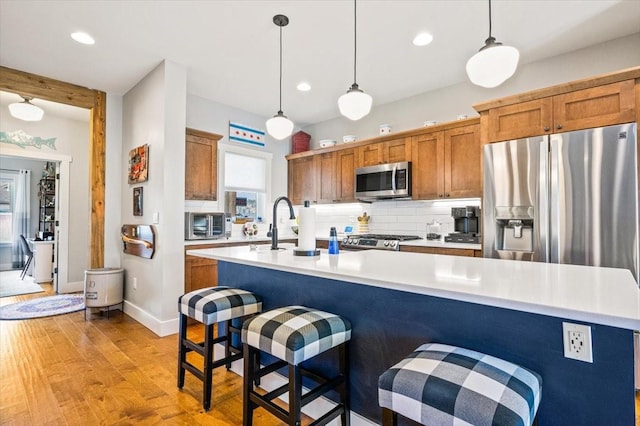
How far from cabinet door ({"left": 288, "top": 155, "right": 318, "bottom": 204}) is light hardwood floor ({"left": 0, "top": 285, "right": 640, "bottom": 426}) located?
286 cm

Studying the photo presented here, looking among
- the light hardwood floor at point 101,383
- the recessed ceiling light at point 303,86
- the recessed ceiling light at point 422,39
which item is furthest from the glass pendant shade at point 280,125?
the light hardwood floor at point 101,383

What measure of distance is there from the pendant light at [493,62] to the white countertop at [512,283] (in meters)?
1.07

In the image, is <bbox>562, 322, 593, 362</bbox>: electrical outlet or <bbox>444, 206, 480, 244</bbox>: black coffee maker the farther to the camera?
<bbox>444, 206, 480, 244</bbox>: black coffee maker

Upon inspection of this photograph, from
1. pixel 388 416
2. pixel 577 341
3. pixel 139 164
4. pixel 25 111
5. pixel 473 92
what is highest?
pixel 473 92

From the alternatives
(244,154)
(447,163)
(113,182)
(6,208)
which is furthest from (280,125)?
(6,208)

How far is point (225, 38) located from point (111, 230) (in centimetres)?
287

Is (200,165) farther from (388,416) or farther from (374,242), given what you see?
(388,416)

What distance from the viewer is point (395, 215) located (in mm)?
4598

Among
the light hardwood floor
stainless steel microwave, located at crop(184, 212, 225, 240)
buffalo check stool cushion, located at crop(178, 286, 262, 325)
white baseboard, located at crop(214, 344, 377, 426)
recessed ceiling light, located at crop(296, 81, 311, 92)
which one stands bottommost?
the light hardwood floor

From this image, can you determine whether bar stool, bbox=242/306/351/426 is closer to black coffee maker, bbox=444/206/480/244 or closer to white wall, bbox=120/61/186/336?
white wall, bbox=120/61/186/336

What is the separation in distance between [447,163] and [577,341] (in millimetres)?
3025

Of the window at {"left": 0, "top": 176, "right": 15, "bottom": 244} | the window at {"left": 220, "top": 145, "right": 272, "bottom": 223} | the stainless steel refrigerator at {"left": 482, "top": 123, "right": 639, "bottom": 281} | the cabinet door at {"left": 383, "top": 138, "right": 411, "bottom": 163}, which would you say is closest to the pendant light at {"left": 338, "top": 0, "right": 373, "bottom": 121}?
the stainless steel refrigerator at {"left": 482, "top": 123, "right": 639, "bottom": 281}

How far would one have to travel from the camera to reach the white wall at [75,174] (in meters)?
5.13

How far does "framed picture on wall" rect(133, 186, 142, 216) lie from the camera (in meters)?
3.76
